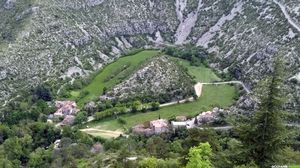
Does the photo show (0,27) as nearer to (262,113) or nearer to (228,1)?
(228,1)

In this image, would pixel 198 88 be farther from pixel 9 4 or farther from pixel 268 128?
pixel 268 128

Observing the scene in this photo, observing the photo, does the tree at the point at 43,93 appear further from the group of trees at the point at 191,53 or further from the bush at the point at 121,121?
the group of trees at the point at 191,53

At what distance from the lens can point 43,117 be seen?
128375mm

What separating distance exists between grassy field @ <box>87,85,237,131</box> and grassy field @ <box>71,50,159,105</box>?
52.6 feet

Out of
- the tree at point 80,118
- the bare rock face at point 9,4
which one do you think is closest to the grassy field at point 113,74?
the tree at point 80,118

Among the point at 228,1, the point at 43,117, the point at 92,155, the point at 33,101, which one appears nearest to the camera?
the point at 92,155

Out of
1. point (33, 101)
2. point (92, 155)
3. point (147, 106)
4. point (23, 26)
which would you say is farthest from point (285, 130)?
point (23, 26)

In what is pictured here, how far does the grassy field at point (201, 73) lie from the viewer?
143625mm

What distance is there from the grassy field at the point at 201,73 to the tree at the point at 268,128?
10949 centimetres

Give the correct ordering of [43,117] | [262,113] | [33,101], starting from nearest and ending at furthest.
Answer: [262,113], [43,117], [33,101]

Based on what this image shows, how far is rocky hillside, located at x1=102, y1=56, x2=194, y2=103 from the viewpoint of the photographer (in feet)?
442

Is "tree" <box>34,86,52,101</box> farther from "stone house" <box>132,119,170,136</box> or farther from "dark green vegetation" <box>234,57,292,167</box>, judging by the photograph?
"dark green vegetation" <box>234,57,292,167</box>

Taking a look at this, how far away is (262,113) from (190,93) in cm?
10236

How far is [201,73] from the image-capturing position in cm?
14725
